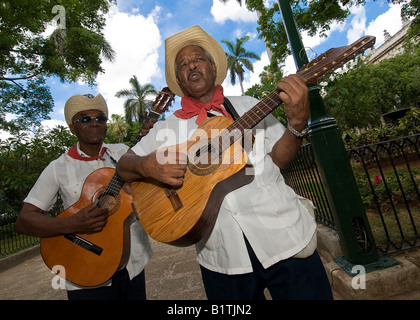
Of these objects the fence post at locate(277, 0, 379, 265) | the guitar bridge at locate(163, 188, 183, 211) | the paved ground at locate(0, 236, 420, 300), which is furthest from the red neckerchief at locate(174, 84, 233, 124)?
the paved ground at locate(0, 236, 420, 300)

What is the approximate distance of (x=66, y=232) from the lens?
2.14 metres

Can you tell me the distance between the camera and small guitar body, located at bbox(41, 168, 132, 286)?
2.03 meters

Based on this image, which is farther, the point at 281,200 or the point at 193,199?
the point at 193,199

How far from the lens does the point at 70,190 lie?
2.30m

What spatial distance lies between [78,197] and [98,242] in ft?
1.52

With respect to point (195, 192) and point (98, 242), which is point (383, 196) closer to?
point (195, 192)

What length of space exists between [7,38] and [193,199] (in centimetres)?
1159

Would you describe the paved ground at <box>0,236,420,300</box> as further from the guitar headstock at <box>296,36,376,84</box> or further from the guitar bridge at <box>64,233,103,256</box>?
the guitar headstock at <box>296,36,376,84</box>

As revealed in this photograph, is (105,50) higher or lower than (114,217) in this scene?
higher

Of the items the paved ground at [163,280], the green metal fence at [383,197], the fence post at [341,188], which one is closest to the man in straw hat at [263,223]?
the fence post at [341,188]

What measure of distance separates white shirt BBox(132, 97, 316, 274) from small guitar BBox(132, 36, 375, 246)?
0.23ft
